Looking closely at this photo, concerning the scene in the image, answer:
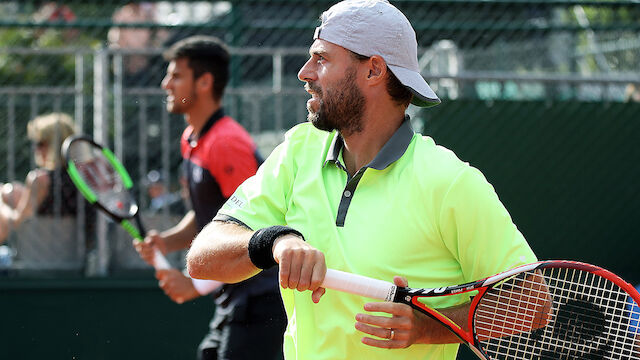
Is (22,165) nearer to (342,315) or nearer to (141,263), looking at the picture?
(141,263)

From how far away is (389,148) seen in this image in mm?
2471

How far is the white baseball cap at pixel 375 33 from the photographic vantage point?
2.48m

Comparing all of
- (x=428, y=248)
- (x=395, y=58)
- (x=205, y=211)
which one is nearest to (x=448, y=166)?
(x=428, y=248)

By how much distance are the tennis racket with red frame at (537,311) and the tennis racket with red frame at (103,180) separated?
9.25ft

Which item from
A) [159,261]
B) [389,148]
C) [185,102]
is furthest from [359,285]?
[185,102]

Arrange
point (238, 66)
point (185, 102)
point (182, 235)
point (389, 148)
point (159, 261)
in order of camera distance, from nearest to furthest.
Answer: point (389, 148), point (159, 261), point (182, 235), point (185, 102), point (238, 66)

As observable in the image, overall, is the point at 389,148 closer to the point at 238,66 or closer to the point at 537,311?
the point at 537,311

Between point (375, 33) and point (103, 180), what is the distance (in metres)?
3.01

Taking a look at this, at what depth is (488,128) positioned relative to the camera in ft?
20.5

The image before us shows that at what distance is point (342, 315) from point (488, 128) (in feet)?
13.6

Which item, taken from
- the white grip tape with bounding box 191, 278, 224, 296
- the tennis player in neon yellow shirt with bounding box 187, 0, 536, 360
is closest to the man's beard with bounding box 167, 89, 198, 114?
the white grip tape with bounding box 191, 278, 224, 296

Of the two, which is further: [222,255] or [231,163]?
[231,163]

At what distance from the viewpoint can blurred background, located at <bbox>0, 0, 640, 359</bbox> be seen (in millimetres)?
5762

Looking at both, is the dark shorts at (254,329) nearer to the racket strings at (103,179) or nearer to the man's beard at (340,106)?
the racket strings at (103,179)
